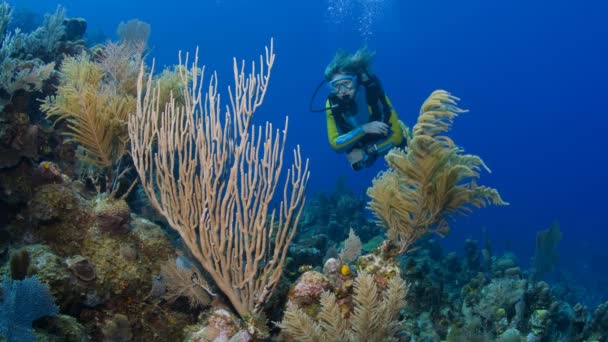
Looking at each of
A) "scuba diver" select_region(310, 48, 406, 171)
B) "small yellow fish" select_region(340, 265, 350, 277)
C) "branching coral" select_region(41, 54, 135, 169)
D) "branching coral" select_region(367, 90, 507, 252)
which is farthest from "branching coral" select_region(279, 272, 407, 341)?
"scuba diver" select_region(310, 48, 406, 171)

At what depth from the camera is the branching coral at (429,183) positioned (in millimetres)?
3725

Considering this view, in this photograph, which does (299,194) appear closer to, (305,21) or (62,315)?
(62,315)

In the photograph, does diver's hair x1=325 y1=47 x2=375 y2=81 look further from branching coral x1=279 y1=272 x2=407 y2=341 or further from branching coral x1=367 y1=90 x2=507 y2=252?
branching coral x1=279 y1=272 x2=407 y2=341

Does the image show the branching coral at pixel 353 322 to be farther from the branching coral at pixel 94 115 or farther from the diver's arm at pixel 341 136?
the diver's arm at pixel 341 136

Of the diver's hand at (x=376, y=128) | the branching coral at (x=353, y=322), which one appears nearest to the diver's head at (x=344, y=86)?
the diver's hand at (x=376, y=128)

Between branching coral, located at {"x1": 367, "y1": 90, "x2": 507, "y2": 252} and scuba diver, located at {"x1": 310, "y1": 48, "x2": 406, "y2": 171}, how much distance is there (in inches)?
104

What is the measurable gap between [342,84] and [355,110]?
0.63 metres

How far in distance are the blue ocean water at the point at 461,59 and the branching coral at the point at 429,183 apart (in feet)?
230

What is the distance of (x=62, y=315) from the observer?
2.82 meters

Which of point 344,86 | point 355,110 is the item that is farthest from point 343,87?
point 355,110

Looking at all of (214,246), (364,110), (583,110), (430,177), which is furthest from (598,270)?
(583,110)

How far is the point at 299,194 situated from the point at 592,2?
12281 centimetres

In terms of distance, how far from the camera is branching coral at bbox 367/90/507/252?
372cm

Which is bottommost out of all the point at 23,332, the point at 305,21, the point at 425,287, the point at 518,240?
the point at 23,332
